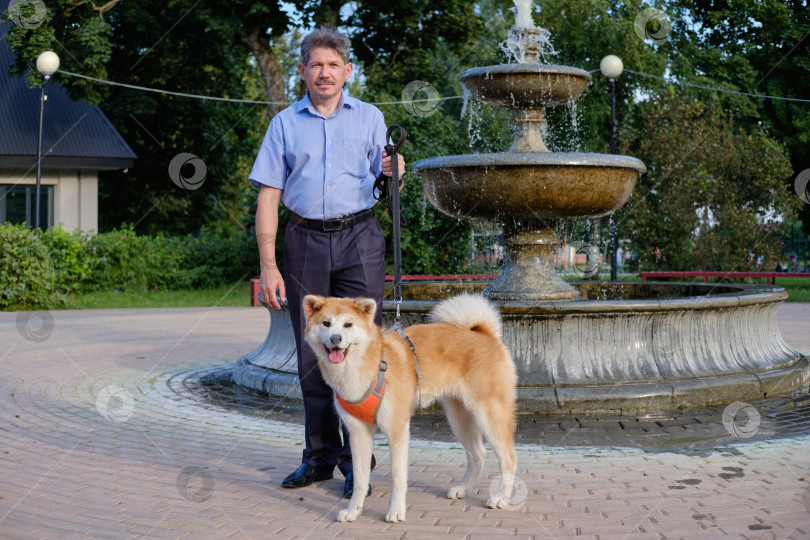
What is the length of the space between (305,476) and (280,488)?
17 cm

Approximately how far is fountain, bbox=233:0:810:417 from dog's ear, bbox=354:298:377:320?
2.96 meters

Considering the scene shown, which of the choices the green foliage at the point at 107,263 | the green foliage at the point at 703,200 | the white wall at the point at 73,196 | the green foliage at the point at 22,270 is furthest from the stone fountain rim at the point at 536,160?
the white wall at the point at 73,196

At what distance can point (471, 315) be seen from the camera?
489cm

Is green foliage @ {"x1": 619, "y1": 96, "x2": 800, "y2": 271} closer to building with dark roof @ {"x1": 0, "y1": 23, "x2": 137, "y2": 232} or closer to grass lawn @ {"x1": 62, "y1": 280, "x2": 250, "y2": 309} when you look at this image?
grass lawn @ {"x1": 62, "y1": 280, "x2": 250, "y2": 309}

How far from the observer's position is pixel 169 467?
559 cm

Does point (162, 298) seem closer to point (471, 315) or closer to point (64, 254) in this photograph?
point (64, 254)

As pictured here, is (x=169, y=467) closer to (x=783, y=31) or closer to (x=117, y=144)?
(x=117, y=144)

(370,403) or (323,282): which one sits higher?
(323,282)

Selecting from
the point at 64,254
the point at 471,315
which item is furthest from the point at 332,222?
the point at 64,254

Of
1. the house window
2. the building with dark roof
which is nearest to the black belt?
the building with dark roof

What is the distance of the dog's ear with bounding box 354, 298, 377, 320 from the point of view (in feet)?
14.6

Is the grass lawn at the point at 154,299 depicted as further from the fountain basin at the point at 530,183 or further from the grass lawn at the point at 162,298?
the fountain basin at the point at 530,183

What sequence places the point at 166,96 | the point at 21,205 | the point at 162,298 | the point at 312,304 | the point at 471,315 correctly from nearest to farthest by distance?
the point at 312,304, the point at 471,315, the point at 162,298, the point at 21,205, the point at 166,96

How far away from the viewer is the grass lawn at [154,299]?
20.9 meters
